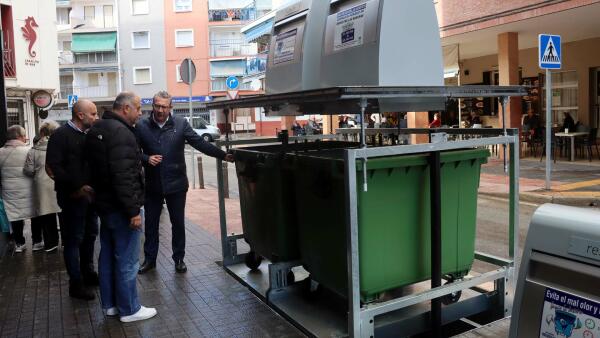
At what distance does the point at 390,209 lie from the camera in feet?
12.8

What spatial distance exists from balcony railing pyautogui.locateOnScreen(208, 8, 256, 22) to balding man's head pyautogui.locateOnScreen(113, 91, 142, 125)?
156 ft

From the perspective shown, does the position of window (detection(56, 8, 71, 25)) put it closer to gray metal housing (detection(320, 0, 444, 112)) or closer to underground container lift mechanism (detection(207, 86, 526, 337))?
underground container lift mechanism (detection(207, 86, 526, 337))

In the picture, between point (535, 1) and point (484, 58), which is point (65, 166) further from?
point (484, 58)

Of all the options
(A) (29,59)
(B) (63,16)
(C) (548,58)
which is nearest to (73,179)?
(C) (548,58)

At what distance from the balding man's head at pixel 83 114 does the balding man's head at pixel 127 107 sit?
30.2 inches

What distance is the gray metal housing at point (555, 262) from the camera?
6.52 feet

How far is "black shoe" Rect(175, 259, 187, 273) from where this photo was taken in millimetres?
6117

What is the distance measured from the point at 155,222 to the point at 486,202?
728 cm

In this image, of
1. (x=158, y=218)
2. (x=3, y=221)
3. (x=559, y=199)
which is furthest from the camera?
(x=559, y=199)

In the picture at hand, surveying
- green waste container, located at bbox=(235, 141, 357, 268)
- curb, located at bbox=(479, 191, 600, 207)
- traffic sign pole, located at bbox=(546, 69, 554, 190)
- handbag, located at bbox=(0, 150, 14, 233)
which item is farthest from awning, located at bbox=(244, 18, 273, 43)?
green waste container, located at bbox=(235, 141, 357, 268)

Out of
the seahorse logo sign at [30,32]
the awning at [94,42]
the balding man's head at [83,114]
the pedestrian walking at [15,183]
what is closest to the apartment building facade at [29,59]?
the seahorse logo sign at [30,32]

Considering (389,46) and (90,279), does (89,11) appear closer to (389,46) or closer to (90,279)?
(90,279)

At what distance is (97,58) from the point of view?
51312 millimetres

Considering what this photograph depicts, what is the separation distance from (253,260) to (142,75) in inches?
1888
